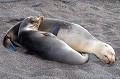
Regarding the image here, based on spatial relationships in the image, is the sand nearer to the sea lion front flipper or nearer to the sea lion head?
the sea lion front flipper

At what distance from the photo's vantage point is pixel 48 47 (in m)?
4.83

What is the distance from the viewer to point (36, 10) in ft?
22.9

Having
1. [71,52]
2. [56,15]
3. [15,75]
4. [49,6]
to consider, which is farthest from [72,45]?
[49,6]

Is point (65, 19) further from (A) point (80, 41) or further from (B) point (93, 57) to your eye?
(B) point (93, 57)

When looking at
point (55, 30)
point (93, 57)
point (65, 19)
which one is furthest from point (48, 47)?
point (65, 19)

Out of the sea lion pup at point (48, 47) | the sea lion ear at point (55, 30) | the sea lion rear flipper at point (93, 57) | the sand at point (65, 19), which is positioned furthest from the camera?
the sea lion ear at point (55, 30)

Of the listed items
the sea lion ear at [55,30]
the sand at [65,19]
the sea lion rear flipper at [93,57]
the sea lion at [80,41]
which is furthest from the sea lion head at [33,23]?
Result: the sea lion rear flipper at [93,57]

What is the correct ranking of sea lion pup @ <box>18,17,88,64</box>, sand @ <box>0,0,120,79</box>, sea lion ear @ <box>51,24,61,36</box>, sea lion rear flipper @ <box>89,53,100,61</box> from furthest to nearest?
sea lion ear @ <box>51,24,61,36</box> → sea lion rear flipper @ <box>89,53,100,61</box> → sea lion pup @ <box>18,17,88,64</box> → sand @ <box>0,0,120,79</box>

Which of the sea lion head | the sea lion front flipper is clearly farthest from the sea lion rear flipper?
the sea lion front flipper

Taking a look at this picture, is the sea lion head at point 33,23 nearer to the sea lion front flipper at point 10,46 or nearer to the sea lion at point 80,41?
the sea lion at point 80,41

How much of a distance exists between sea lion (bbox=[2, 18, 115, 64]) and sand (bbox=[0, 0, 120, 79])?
0.14 meters

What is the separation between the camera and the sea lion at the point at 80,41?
5059 mm

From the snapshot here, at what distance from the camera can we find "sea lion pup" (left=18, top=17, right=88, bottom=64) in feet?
15.7

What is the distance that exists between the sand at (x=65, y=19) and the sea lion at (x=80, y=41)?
0.14m
